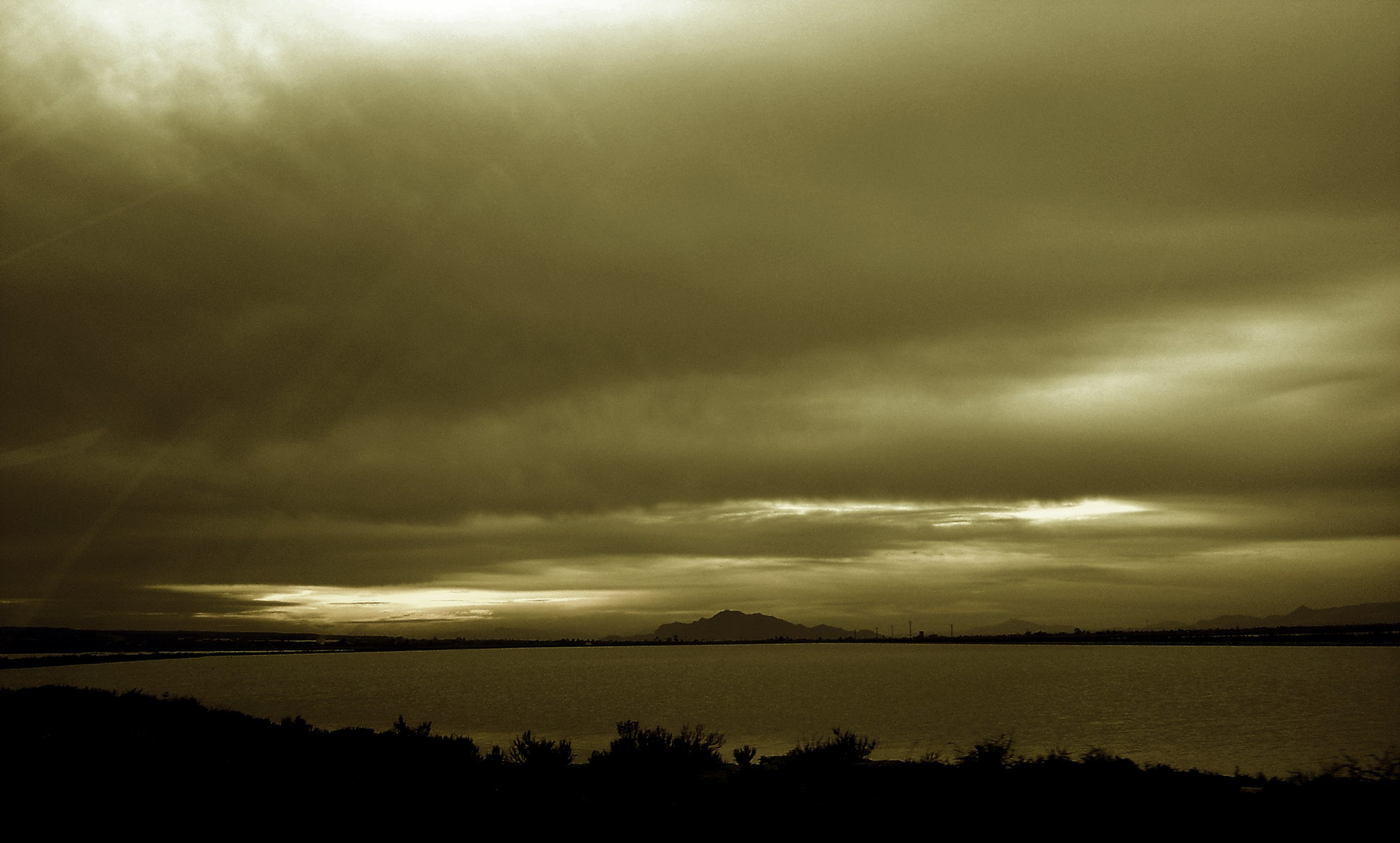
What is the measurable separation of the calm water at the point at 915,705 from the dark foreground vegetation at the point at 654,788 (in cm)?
1542

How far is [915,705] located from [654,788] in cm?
5301

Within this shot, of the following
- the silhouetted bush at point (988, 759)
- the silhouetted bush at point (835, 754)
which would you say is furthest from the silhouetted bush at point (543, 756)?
the silhouetted bush at point (988, 759)

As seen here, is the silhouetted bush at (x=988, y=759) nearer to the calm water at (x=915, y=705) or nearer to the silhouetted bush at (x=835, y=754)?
the silhouetted bush at (x=835, y=754)

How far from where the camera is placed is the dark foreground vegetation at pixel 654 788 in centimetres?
1465

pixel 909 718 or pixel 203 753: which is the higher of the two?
pixel 203 753

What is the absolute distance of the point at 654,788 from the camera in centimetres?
1961

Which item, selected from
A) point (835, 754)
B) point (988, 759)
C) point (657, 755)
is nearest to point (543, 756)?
point (657, 755)

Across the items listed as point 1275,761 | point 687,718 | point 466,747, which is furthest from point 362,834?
point 687,718

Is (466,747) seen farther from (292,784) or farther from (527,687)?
(527,687)

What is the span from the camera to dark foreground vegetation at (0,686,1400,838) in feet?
48.1

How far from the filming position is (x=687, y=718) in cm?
5828

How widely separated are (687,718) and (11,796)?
44623mm

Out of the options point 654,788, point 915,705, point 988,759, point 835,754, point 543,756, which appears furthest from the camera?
point 915,705

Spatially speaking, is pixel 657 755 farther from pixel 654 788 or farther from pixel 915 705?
pixel 915 705
